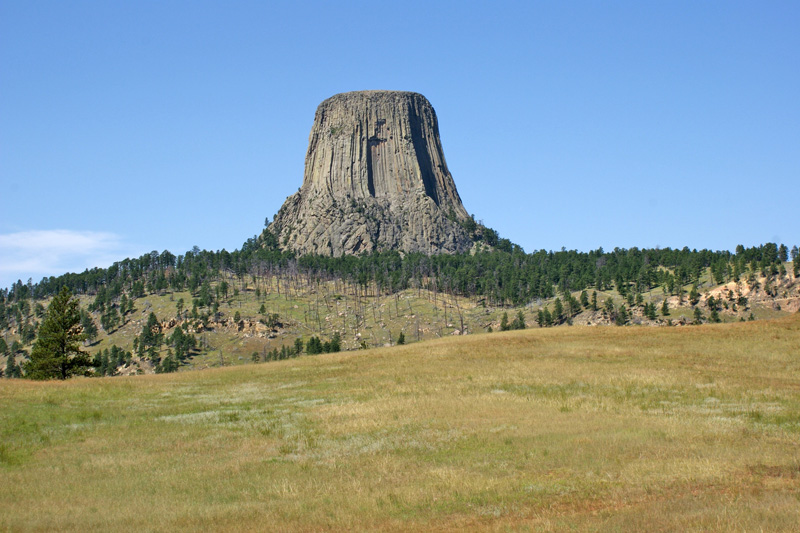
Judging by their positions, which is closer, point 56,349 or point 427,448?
point 427,448

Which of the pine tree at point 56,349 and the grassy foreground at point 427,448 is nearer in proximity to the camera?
the grassy foreground at point 427,448

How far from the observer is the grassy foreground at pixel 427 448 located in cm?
1906

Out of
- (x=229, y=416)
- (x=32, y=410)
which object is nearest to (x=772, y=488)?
(x=229, y=416)

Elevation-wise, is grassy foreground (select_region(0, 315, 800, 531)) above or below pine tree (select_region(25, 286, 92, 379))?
below

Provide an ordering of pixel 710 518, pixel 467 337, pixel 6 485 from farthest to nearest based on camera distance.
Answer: pixel 467 337, pixel 6 485, pixel 710 518

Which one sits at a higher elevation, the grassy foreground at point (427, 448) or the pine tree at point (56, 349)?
the pine tree at point (56, 349)

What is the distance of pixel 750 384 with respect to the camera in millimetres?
39281

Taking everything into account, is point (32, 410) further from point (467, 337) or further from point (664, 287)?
point (664, 287)

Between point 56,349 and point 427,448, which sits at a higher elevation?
point 56,349

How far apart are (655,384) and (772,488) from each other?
69.5 feet

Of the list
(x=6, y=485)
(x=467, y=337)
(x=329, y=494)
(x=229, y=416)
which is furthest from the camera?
(x=467, y=337)

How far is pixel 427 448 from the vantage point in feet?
88.5

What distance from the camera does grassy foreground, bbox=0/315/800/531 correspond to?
750 inches

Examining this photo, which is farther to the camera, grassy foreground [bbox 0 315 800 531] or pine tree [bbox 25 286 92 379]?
pine tree [bbox 25 286 92 379]
